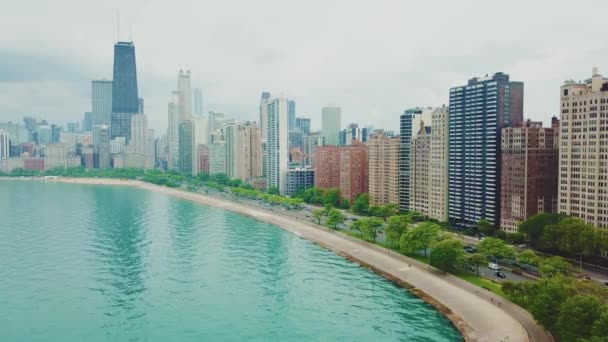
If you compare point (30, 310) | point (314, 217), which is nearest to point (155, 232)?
point (314, 217)

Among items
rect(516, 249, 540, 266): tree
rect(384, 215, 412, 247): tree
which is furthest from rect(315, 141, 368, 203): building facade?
rect(516, 249, 540, 266): tree

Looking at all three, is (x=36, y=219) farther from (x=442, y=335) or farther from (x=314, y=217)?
(x=442, y=335)

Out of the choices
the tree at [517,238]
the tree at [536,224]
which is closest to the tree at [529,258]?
the tree at [536,224]

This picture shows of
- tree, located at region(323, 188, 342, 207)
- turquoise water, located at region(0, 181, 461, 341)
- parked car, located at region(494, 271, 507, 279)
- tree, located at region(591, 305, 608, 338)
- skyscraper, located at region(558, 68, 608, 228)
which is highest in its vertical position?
skyscraper, located at region(558, 68, 608, 228)

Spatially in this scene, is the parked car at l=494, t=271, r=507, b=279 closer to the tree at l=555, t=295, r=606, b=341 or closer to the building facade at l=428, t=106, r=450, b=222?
the tree at l=555, t=295, r=606, b=341

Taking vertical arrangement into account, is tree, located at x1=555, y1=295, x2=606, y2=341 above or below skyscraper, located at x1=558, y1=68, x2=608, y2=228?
below

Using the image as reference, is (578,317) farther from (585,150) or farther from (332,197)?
(332,197)

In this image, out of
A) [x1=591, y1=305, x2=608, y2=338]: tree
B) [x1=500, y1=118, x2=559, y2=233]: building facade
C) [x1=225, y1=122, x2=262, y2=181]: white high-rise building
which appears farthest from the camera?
[x1=225, y1=122, x2=262, y2=181]: white high-rise building

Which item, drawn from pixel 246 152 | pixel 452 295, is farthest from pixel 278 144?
pixel 452 295

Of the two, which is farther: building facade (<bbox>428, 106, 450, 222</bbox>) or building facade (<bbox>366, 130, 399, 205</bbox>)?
building facade (<bbox>366, 130, 399, 205</bbox>)
